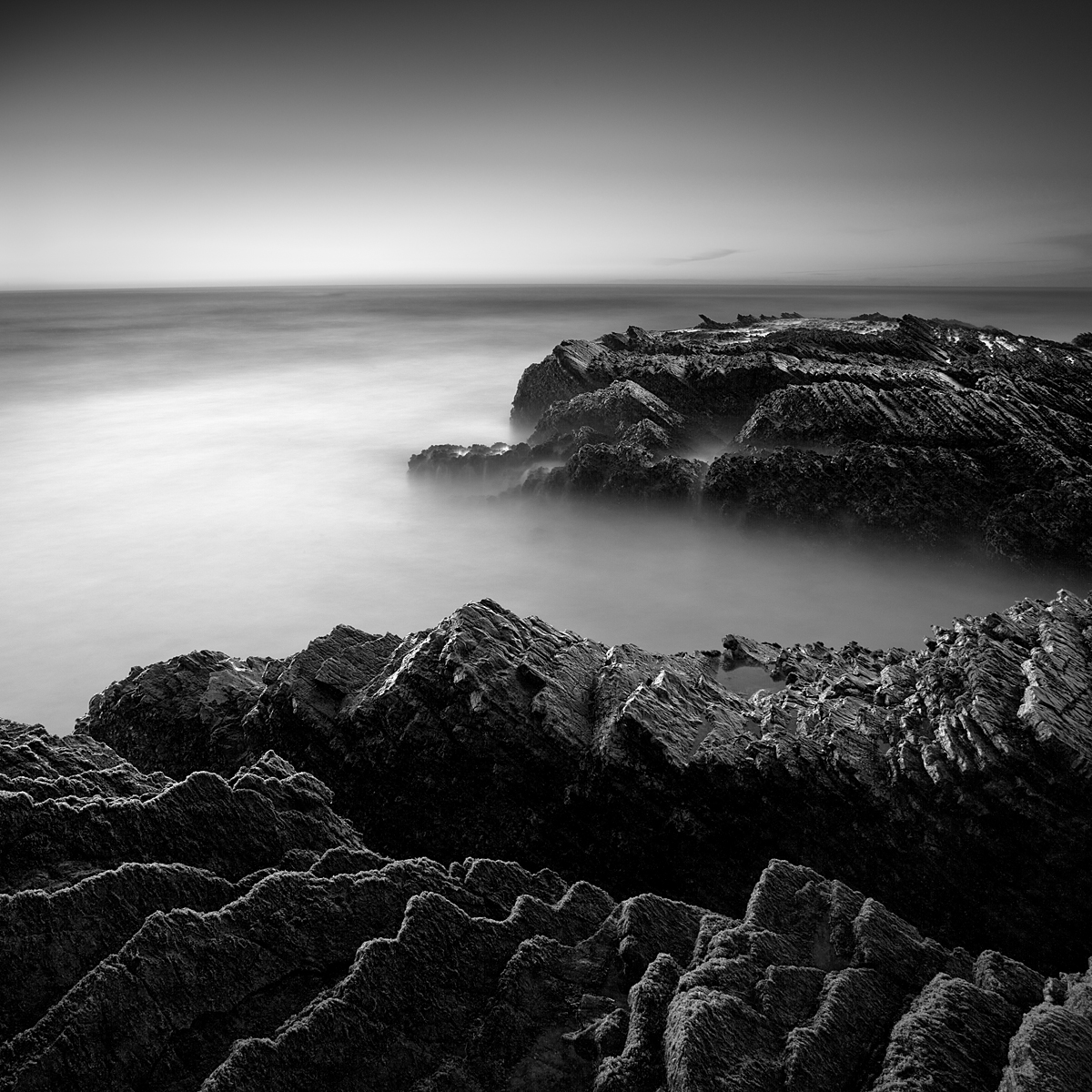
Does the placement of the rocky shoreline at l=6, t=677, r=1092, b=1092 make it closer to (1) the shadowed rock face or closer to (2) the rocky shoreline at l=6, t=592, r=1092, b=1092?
(2) the rocky shoreline at l=6, t=592, r=1092, b=1092

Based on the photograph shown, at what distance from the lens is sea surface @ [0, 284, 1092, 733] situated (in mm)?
10094

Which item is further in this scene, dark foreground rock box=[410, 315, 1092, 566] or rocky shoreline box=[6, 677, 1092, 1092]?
dark foreground rock box=[410, 315, 1092, 566]

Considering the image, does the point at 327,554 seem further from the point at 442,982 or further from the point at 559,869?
the point at 442,982

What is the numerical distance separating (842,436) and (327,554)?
8751mm

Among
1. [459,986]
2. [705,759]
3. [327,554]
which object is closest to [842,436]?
[705,759]

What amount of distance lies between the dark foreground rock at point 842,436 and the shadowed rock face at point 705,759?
185 inches

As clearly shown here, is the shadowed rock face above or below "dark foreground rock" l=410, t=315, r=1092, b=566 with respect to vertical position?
below

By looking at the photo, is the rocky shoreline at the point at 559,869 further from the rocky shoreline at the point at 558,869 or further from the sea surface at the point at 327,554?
the sea surface at the point at 327,554

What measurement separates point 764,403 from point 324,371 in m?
21.8

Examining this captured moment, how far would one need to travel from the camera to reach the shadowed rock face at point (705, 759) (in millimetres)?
4570

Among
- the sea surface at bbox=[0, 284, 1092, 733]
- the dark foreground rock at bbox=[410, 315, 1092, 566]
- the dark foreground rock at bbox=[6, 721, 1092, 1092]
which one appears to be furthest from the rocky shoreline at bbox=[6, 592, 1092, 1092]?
the dark foreground rock at bbox=[410, 315, 1092, 566]

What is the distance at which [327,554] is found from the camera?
44.3ft

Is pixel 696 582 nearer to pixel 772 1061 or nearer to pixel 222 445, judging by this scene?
pixel 772 1061

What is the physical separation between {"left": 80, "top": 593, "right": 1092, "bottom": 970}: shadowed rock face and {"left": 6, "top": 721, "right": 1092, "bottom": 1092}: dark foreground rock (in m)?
1.00
